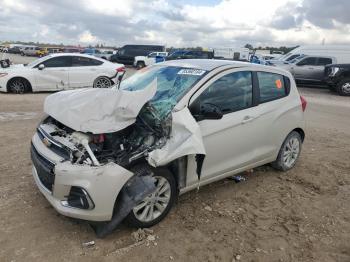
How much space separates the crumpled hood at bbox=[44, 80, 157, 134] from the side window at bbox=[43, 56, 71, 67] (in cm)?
955

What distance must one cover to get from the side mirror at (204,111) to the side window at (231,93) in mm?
81

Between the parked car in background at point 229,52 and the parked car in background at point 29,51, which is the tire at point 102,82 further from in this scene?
the parked car in background at point 29,51

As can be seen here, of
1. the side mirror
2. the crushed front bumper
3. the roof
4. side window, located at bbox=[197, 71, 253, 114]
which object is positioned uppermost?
the roof

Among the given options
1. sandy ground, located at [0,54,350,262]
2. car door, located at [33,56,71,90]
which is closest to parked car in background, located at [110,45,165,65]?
car door, located at [33,56,71,90]

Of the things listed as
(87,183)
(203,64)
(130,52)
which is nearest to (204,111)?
(203,64)

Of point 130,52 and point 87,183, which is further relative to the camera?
point 130,52

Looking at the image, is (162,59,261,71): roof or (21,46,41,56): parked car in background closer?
(162,59,261,71): roof

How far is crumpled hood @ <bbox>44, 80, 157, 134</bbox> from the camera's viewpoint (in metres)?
3.86

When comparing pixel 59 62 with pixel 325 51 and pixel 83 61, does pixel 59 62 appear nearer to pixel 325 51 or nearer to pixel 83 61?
pixel 83 61

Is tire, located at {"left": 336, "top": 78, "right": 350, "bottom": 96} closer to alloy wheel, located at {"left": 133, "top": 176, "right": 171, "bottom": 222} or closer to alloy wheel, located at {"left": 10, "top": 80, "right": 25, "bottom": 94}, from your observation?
alloy wheel, located at {"left": 10, "top": 80, "right": 25, "bottom": 94}

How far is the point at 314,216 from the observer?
4.63 meters

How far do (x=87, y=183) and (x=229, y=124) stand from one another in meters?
1.94

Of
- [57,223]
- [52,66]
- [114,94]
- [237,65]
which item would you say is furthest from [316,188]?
[52,66]

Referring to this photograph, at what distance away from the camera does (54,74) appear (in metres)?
13.4
